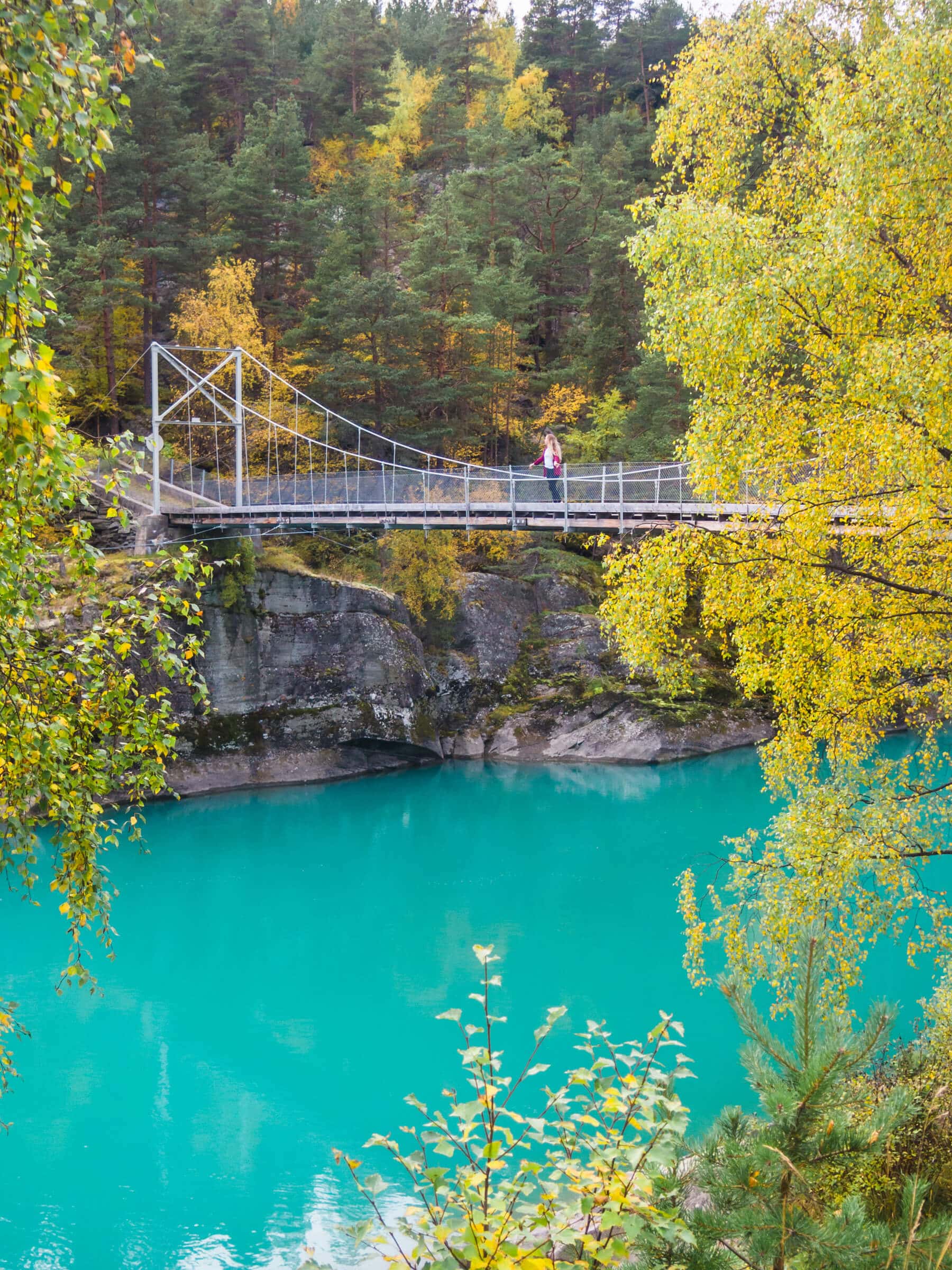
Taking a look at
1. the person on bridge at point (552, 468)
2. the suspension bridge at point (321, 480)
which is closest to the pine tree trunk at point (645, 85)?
the suspension bridge at point (321, 480)

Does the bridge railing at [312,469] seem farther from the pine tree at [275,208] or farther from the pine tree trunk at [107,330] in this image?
the pine tree at [275,208]

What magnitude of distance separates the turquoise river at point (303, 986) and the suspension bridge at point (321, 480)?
479 cm

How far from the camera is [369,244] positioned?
2144cm

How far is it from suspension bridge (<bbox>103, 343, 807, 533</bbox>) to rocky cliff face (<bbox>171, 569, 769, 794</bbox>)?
Answer: 65.3 inches

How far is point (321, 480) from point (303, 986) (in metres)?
8.73

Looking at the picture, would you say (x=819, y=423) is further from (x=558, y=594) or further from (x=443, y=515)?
(x=558, y=594)

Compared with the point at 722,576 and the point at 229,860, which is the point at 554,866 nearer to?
the point at 229,860

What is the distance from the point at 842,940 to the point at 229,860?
11.1 meters

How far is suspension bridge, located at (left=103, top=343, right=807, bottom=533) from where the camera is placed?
46.8ft

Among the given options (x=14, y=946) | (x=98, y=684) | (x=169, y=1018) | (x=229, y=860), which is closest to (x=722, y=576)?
(x=98, y=684)

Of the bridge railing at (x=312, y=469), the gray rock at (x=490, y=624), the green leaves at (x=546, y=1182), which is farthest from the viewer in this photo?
the gray rock at (x=490, y=624)

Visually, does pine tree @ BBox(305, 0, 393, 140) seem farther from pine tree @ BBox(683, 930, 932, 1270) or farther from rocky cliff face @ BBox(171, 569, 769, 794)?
pine tree @ BBox(683, 930, 932, 1270)

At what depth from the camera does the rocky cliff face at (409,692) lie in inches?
679

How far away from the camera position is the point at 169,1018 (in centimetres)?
991
